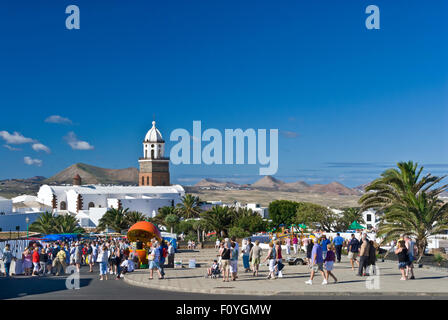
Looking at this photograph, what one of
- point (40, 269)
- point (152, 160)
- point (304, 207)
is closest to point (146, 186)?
point (152, 160)

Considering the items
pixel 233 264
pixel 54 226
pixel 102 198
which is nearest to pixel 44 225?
pixel 54 226

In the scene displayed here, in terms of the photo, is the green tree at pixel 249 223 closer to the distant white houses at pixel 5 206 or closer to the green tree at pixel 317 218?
the green tree at pixel 317 218

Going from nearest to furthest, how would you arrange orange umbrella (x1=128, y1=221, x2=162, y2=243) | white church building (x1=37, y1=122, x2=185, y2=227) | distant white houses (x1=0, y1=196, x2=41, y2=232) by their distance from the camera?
orange umbrella (x1=128, y1=221, x2=162, y2=243)
distant white houses (x1=0, y1=196, x2=41, y2=232)
white church building (x1=37, y1=122, x2=185, y2=227)

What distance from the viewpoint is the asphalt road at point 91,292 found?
1526cm

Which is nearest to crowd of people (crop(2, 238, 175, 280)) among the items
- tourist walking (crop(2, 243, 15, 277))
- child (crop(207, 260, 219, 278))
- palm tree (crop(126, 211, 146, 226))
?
tourist walking (crop(2, 243, 15, 277))

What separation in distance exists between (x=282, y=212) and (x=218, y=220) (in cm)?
2665

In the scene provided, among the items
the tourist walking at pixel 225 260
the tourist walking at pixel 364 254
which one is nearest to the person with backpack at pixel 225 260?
the tourist walking at pixel 225 260

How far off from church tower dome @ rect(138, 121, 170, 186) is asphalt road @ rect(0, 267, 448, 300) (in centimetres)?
9259

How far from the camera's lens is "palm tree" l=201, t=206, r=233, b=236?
197 feet

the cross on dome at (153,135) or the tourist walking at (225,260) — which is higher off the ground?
the cross on dome at (153,135)

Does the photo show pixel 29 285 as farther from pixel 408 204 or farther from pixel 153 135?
pixel 153 135

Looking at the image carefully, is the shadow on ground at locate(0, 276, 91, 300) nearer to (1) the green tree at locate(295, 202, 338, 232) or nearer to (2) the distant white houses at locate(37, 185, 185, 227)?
(1) the green tree at locate(295, 202, 338, 232)

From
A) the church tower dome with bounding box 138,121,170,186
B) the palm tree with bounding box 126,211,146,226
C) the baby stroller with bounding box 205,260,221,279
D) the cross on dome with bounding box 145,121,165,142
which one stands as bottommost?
the palm tree with bounding box 126,211,146,226

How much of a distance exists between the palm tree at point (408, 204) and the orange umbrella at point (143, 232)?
10.4 metres
